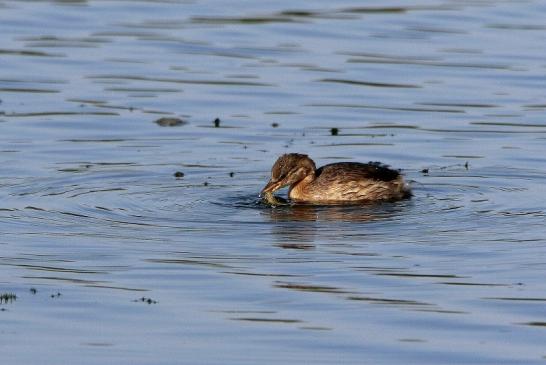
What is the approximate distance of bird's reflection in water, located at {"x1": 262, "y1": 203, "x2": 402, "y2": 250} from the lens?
13.7 metres

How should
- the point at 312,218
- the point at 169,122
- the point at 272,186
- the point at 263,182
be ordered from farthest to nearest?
1. the point at 169,122
2. the point at 263,182
3. the point at 272,186
4. the point at 312,218

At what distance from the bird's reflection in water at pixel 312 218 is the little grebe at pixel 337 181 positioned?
0.73 ft

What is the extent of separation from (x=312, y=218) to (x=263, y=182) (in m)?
1.69

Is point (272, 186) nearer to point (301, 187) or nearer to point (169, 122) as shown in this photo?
point (301, 187)

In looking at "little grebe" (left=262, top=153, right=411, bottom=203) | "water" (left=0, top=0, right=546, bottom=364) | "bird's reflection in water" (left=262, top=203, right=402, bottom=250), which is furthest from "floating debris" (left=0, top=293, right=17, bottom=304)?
"little grebe" (left=262, top=153, right=411, bottom=203)

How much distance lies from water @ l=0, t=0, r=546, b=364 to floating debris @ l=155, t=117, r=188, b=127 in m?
0.13

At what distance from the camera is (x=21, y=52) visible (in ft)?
80.4

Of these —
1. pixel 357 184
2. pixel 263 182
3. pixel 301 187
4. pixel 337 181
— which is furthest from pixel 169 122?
pixel 357 184

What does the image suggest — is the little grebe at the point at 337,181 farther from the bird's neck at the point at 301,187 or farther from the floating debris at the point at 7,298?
the floating debris at the point at 7,298

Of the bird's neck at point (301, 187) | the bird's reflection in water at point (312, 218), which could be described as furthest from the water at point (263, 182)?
the bird's neck at point (301, 187)

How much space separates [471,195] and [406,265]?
3423mm

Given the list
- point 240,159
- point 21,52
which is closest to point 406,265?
point 240,159

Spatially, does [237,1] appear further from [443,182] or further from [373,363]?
[373,363]

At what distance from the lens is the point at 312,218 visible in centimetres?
1508
